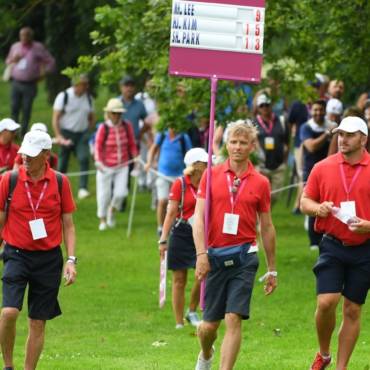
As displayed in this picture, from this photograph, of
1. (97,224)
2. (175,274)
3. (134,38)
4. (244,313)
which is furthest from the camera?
(97,224)

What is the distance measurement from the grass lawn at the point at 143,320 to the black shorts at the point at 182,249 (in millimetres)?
672

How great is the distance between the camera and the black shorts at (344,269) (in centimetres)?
1162

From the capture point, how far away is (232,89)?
19625 millimetres

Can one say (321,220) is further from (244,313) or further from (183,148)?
(183,148)

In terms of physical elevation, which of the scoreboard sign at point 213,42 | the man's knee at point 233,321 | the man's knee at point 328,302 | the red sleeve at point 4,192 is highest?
the scoreboard sign at point 213,42

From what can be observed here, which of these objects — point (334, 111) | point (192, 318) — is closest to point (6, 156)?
point (192, 318)

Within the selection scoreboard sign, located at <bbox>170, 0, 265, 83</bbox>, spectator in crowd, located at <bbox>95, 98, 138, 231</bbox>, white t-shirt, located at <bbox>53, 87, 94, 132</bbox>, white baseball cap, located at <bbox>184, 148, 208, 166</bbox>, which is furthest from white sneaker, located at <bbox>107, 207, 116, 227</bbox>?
scoreboard sign, located at <bbox>170, 0, 265, 83</bbox>

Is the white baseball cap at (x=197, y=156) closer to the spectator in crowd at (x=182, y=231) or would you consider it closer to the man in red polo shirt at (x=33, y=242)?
the spectator in crowd at (x=182, y=231)

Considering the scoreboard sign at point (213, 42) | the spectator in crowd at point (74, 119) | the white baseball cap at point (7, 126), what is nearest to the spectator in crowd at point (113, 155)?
the spectator in crowd at point (74, 119)

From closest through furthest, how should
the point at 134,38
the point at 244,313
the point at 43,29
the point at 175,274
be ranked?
the point at 244,313 < the point at 175,274 < the point at 134,38 < the point at 43,29

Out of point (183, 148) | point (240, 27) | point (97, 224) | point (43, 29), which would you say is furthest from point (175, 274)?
point (43, 29)

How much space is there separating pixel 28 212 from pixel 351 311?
2.66 meters

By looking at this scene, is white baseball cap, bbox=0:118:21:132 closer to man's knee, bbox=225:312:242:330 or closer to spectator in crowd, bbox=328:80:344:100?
spectator in crowd, bbox=328:80:344:100

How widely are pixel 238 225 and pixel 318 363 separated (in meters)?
1.38
